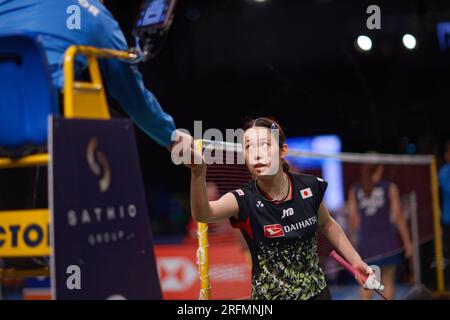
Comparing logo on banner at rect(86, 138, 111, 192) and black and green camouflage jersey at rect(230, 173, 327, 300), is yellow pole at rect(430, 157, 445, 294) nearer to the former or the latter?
black and green camouflage jersey at rect(230, 173, 327, 300)

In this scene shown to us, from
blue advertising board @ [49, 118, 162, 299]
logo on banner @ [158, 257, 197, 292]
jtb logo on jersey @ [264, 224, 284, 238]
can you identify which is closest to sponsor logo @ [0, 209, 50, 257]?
blue advertising board @ [49, 118, 162, 299]

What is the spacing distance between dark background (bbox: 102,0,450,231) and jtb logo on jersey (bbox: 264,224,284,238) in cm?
910

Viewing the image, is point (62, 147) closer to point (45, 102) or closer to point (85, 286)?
point (45, 102)

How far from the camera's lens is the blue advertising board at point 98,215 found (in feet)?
7.57

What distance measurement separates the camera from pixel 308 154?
6184mm

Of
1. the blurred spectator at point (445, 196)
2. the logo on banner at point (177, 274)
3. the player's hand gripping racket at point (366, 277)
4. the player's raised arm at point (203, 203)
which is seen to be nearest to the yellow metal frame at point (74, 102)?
the player's raised arm at point (203, 203)

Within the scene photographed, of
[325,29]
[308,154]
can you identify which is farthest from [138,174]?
[325,29]

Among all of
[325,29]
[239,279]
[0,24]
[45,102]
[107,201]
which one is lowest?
A: [239,279]

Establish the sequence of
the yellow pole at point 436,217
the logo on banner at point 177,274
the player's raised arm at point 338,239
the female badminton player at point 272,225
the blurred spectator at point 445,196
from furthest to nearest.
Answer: the yellow pole at point 436,217 < the blurred spectator at point 445,196 < the logo on banner at point 177,274 < the player's raised arm at point 338,239 < the female badminton player at point 272,225

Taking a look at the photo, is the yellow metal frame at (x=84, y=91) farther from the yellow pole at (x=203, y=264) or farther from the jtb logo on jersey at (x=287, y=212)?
the yellow pole at (x=203, y=264)

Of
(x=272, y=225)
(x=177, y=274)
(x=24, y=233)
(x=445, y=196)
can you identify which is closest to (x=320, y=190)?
(x=272, y=225)

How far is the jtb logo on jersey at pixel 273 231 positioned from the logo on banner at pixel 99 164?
81 centimetres

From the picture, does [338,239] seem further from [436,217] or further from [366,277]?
[436,217]

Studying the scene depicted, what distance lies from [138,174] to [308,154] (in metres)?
3.65
